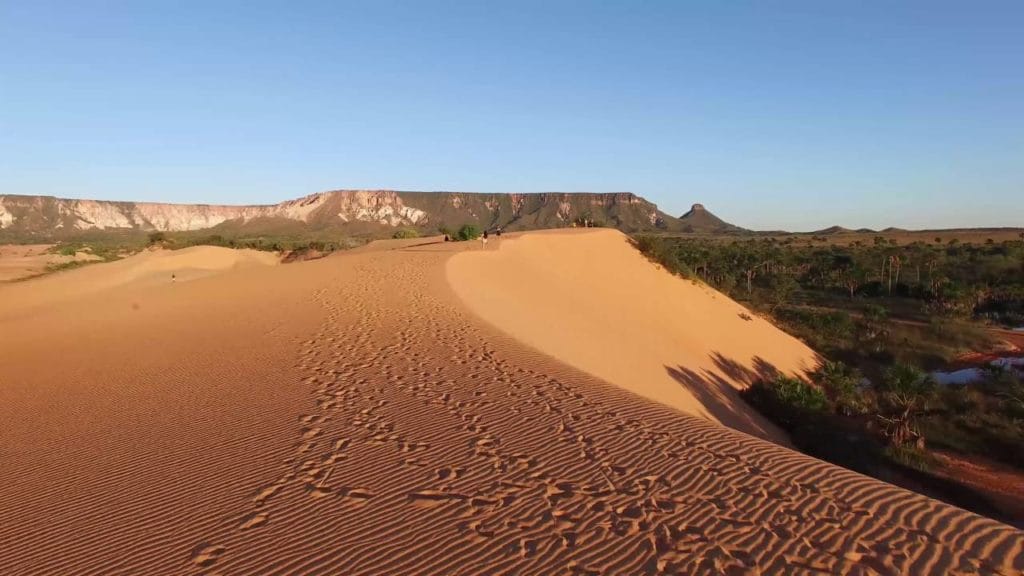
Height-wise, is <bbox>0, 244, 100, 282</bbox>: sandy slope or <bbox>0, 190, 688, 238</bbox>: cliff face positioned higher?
<bbox>0, 190, 688, 238</bbox>: cliff face

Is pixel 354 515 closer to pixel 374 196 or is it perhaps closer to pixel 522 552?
pixel 522 552

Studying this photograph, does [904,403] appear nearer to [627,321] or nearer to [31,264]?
[627,321]

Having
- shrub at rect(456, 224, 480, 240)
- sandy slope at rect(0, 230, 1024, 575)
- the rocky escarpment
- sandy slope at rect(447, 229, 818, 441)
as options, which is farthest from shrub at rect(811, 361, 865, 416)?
the rocky escarpment

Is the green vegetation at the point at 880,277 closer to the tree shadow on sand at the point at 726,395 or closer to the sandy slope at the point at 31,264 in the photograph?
the tree shadow on sand at the point at 726,395

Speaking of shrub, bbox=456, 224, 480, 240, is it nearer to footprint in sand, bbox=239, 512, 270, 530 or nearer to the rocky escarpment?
footprint in sand, bbox=239, 512, 270, 530

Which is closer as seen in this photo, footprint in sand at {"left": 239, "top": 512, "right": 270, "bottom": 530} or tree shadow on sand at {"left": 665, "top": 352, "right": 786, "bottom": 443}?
footprint in sand at {"left": 239, "top": 512, "right": 270, "bottom": 530}

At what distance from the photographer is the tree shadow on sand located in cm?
1320

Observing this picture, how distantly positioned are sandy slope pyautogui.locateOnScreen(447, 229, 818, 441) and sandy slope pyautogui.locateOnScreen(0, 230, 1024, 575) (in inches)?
162

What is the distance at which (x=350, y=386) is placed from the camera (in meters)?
8.31

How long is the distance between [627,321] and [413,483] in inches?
625

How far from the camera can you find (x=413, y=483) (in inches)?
203

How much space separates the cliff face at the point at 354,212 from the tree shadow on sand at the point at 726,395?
89.0 meters

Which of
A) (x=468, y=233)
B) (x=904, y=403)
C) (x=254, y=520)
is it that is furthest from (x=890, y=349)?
(x=254, y=520)

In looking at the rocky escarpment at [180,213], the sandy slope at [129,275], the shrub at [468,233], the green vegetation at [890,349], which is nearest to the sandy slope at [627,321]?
the green vegetation at [890,349]
